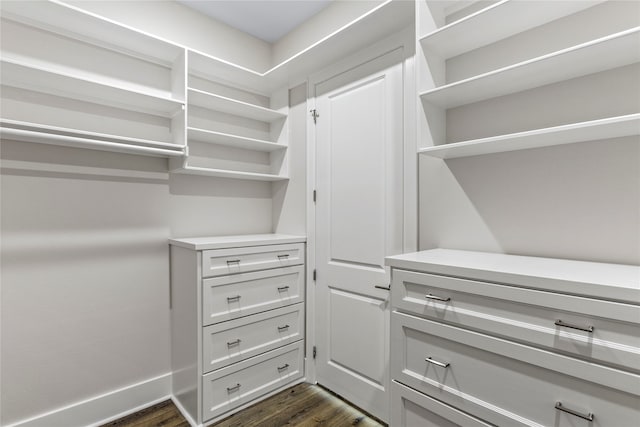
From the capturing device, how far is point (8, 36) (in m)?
1.66

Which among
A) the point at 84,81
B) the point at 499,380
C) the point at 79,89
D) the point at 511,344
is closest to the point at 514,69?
the point at 511,344

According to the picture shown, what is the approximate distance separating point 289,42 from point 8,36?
1781mm

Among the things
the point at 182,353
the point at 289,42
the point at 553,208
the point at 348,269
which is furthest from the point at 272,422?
the point at 289,42

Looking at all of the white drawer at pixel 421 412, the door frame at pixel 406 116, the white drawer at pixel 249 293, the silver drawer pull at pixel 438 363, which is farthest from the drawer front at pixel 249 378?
the silver drawer pull at pixel 438 363

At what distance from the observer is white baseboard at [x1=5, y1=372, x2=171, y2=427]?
1.77 metres

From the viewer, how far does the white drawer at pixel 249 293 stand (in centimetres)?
190

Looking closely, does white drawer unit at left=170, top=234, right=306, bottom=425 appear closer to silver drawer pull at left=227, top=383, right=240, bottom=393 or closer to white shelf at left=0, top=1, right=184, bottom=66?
silver drawer pull at left=227, top=383, right=240, bottom=393

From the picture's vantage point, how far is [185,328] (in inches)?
78.8

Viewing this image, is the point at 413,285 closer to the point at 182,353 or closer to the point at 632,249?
the point at 632,249

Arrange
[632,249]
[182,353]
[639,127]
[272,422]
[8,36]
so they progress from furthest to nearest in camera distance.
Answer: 1. [182,353]
2. [272,422]
3. [8,36]
4. [632,249]
5. [639,127]

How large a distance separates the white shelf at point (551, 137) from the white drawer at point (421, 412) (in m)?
1.05

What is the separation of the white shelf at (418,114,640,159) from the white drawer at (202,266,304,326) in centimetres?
129

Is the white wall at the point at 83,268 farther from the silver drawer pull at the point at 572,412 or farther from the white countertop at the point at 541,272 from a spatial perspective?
the silver drawer pull at the point at 572,412

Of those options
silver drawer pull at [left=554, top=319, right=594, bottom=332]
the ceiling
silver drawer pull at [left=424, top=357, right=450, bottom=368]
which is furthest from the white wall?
silver drawer pull at [left=554, top=319, right=594, bottom=332]
